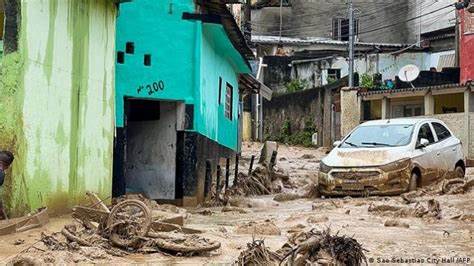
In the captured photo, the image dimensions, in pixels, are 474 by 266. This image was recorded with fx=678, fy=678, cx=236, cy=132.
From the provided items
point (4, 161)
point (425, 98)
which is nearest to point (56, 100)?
point (4, 161)

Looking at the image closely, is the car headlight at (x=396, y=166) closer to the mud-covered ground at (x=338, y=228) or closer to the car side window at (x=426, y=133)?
the mud-covered ground at (x=338, y=228)

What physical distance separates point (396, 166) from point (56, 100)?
7.46 m

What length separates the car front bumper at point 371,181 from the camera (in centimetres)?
1360

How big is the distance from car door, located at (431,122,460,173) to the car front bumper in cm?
165

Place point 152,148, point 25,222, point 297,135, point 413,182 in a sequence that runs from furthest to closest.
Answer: point 297,135 → point 152,148 → point 413,182 → point 25,222

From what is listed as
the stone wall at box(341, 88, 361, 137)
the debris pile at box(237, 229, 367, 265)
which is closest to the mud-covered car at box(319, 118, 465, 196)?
the debris pile at box(237, 229, 367, 265)

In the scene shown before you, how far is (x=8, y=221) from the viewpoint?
24.0 feet

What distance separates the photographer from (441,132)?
15688 mm

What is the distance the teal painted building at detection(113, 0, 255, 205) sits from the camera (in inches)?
531

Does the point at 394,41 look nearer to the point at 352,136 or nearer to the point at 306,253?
the point at 352,136

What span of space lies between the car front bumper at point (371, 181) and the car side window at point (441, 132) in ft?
6.97

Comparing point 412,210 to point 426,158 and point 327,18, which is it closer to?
point 426,158

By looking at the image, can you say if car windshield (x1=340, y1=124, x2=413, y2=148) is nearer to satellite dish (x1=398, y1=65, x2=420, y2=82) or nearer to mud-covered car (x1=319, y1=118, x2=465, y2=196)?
mud-covered car (x1=319, y1=118, x2=465, y2=196)

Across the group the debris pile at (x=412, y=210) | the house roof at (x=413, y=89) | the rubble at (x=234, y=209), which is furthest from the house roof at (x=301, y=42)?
the debris pile at (x=412, y=210)
